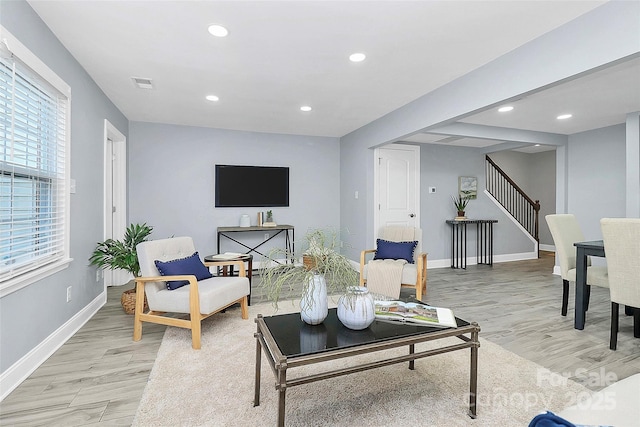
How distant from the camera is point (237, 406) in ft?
5.88

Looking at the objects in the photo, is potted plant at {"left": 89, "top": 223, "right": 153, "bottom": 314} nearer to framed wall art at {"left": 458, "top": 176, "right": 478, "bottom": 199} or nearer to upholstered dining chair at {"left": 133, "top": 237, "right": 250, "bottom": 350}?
upholstered dining chair at {"left": 133, "top": 237, "right": 250, "bottom": 350}

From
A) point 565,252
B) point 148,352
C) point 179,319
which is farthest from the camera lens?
point 565,252

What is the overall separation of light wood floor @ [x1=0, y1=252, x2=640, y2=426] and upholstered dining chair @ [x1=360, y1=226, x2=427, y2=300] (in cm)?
33

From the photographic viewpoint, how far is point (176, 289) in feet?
9.01

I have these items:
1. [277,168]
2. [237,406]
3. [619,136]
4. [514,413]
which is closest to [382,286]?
[514,413]

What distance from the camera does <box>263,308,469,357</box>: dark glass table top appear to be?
59.6 inches

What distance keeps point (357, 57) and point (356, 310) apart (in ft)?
7.05

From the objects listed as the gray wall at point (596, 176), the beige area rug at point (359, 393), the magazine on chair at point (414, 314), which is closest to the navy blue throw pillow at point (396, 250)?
the beige area rug at point (359, 393)

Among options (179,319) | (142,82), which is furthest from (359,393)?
(142,82)

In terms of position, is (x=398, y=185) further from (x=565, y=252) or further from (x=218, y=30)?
(x=218, y=30)

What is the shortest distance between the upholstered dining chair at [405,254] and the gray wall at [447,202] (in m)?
1.66

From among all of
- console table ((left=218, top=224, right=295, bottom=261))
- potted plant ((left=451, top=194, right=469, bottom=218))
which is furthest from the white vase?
potted plant ((left=451, top=194, right=469, bottom=218))

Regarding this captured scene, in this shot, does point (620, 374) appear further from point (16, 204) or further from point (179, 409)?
point (16, 204)

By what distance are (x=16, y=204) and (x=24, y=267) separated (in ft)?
1.36
